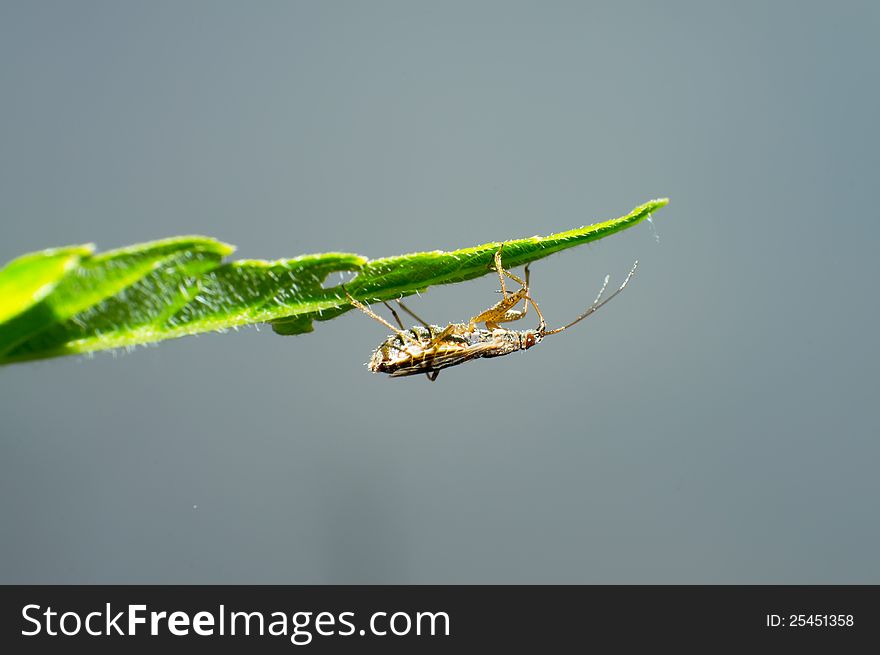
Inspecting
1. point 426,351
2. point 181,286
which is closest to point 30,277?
point 181,286

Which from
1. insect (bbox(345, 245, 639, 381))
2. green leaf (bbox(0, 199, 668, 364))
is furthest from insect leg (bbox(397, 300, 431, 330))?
green leaf (bbox(0, 199, 668, 364))

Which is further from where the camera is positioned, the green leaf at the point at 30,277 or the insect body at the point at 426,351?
the insect body at the point at 426,351

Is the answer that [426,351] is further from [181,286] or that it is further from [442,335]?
[181,286]

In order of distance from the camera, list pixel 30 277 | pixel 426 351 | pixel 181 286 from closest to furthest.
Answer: pixel 30 277 → pixel 181 286 → pixel 426 351

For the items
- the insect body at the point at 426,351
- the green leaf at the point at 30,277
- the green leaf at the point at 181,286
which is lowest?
the green leaf at the point at 30,277

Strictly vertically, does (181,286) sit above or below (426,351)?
below

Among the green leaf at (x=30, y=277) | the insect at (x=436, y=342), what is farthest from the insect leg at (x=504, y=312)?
the green leaf at (x=30, y=277)

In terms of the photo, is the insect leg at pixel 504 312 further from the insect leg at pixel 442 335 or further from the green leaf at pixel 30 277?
the green leaf at pixel 30 277

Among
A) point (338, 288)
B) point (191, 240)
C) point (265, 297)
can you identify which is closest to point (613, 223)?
point (338, 288)

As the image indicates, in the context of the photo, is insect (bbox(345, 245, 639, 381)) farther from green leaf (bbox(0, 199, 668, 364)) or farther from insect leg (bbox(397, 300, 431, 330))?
green leaf (bbox(0, 199, 668, 364))
